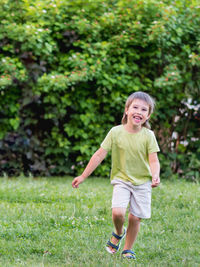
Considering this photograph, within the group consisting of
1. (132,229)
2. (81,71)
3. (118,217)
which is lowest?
(132,229)

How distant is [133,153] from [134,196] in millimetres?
345

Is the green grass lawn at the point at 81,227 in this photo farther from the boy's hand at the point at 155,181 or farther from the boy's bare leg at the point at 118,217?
the boy's hand at the point at 155,181

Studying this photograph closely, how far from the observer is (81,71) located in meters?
6.82

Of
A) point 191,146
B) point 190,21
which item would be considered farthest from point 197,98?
point 190,21

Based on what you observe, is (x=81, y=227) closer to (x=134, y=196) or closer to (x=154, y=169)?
(x=134, y=196)

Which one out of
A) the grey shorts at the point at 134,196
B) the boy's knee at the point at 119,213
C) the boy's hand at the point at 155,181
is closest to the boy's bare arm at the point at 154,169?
the boy's hand at the point at 155,181

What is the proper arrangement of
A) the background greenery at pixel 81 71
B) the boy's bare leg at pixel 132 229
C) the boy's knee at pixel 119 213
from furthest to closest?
the background greenery at pixel 81 71 → the boy's bare leg at pixel 132 229 → the boy's knee at pixel 119 213

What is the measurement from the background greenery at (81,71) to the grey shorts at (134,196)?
11.0 feet

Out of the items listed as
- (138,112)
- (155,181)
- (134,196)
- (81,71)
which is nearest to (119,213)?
(134,196)

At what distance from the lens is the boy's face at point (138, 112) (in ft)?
11.7

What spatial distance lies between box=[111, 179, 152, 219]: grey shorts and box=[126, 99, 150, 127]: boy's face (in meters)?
0.49

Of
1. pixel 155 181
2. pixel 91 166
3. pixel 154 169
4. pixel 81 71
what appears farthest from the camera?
pixel 81 71

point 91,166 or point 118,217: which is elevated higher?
point 91,166

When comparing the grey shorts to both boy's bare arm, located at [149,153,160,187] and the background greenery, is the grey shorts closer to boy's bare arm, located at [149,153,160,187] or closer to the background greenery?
boy's bare arm, located at [149,153,160,187]
